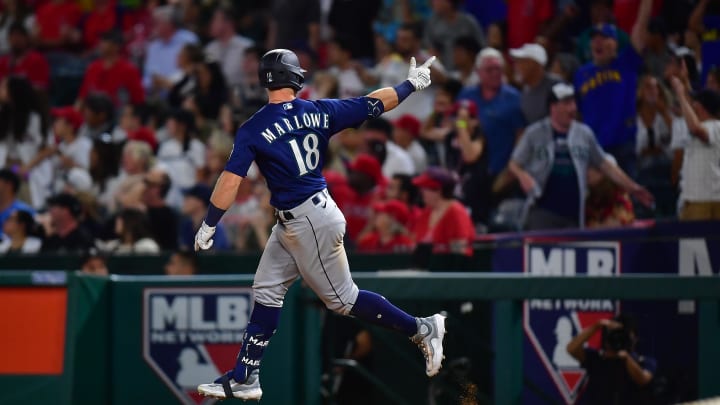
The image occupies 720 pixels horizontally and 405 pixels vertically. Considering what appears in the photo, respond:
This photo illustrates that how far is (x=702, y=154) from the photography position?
940 cm

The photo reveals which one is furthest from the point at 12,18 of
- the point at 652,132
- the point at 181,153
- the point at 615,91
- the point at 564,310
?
the point at 564,310

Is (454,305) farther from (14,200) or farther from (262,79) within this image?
(14,200)

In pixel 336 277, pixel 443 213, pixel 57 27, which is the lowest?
pixel 336 277

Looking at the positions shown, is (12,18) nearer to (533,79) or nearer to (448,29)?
(448,29)

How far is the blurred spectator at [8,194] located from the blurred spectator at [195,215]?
5.44 feet

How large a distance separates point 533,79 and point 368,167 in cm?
163

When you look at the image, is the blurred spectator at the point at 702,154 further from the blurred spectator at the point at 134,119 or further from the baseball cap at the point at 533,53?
the blurred spectator at the point at 134,119

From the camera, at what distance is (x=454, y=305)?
9.88 meters

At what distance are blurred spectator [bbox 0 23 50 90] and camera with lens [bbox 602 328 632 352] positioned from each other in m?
9.87

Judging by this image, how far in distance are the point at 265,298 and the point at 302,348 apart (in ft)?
6.24

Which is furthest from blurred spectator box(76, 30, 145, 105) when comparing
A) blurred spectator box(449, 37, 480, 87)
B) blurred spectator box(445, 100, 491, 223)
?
blurred spectator box(445, 100, 491, 223)

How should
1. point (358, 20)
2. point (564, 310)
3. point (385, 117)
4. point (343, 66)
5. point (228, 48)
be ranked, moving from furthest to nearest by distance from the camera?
point (228, 48) < point (358, 20) < point (343, 66) < point (385, 117) < point (564, 310)

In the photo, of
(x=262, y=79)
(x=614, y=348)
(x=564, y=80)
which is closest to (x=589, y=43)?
(x=564, y=80)

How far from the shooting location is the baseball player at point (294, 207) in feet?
22.6
